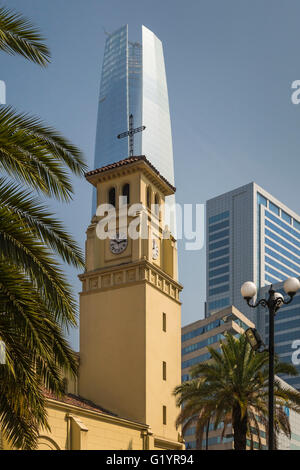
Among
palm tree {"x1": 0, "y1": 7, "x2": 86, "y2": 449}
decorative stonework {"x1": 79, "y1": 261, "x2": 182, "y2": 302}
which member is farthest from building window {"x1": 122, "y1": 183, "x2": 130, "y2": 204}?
palm tree {"x1": 0, "y1": 7, "x2": 86, "y2": 449}

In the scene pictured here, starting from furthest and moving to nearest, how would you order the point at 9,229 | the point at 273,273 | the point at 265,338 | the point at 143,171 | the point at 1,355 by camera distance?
the point at 273,273, the point at 265,338, the point at 143,171, the point at 9,229, the point at 1,355

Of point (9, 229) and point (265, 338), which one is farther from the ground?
point (265, 338)

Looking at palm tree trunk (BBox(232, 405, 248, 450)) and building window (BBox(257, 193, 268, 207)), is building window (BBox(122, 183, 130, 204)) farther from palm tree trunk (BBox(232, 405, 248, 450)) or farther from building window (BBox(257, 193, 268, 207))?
building window (BBox(257, 193, 268, 207))

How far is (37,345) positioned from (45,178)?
4.21 meters

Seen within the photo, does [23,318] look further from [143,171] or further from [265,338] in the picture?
[265,338]

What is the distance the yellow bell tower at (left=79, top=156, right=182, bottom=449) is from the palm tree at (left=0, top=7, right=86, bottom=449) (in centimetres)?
2784

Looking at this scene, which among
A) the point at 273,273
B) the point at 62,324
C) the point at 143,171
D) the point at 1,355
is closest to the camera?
the point at 1,355

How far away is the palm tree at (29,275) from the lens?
13.9m

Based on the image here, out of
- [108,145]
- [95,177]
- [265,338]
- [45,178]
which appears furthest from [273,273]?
[45,178]

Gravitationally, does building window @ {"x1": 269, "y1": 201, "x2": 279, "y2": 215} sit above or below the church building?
above

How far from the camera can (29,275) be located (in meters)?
14.8

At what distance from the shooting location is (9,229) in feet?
46.1

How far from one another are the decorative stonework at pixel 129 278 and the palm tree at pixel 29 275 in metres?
28.6

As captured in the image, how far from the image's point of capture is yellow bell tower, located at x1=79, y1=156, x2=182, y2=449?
43281 mm
